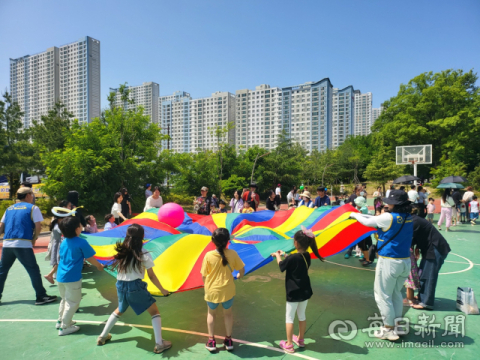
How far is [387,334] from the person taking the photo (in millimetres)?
3516

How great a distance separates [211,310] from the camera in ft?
10.7

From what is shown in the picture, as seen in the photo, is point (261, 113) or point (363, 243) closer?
point (363, 243)

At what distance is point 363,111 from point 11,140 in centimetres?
12136

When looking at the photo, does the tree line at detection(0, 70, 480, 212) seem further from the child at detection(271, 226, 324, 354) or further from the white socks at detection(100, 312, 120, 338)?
the child at detection(271, 226, 324, 354)

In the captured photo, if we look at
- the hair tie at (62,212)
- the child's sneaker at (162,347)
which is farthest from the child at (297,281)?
the hair tie at (62,212)

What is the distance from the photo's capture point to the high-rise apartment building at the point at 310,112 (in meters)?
87.2

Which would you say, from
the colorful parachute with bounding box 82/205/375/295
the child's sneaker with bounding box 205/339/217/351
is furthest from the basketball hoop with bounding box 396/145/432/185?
the child's sneaker with bounding box 205/339/217/351

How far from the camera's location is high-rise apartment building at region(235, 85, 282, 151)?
295ft

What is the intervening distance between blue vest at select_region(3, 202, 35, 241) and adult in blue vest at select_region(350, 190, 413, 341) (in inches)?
187

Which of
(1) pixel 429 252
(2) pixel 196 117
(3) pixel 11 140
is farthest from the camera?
(2) pixel 196 117

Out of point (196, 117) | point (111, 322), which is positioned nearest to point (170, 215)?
point (111, 322)

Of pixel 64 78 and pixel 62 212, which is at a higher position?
pixel 64 78

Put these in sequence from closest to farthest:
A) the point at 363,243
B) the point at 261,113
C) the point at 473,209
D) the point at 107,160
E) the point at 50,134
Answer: the point at 363,243 < the point at 473,209 < the point at 107,160 < the point at 50,134 < the point at 261,113

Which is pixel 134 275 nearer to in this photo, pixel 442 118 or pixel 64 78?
pixel 442 118
